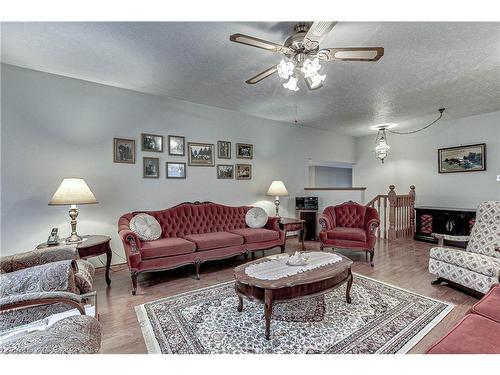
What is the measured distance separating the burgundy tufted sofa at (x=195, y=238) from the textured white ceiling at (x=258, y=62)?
2008mm

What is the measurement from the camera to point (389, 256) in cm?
427

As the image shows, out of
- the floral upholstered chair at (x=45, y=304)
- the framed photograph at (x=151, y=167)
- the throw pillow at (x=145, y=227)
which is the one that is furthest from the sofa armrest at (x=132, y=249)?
the framed photograph at (x=151, y=167)

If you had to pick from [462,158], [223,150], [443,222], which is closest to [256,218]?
[223,150]

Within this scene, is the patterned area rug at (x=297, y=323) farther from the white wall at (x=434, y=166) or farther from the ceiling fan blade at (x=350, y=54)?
the white wall at (x=434, y=166)

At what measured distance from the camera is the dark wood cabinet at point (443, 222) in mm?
4942

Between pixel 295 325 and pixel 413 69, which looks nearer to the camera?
pixel 295 325

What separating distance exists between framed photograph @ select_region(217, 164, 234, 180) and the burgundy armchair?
1956 millimetres

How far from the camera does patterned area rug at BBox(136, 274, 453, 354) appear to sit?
186 cm

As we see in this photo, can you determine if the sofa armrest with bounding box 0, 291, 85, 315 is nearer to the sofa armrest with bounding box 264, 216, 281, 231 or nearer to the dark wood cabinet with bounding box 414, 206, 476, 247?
the sofa armrest with bounding box 264, 216, 281, 231

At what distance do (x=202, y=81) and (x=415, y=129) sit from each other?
562 cm

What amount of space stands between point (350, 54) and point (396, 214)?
4.91 m

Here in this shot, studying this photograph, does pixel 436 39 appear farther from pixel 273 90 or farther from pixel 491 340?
pixel 491 340

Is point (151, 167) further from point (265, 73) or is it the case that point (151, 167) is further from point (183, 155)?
point (265, 73)

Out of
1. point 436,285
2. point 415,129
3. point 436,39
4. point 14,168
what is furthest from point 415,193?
point 14,168
